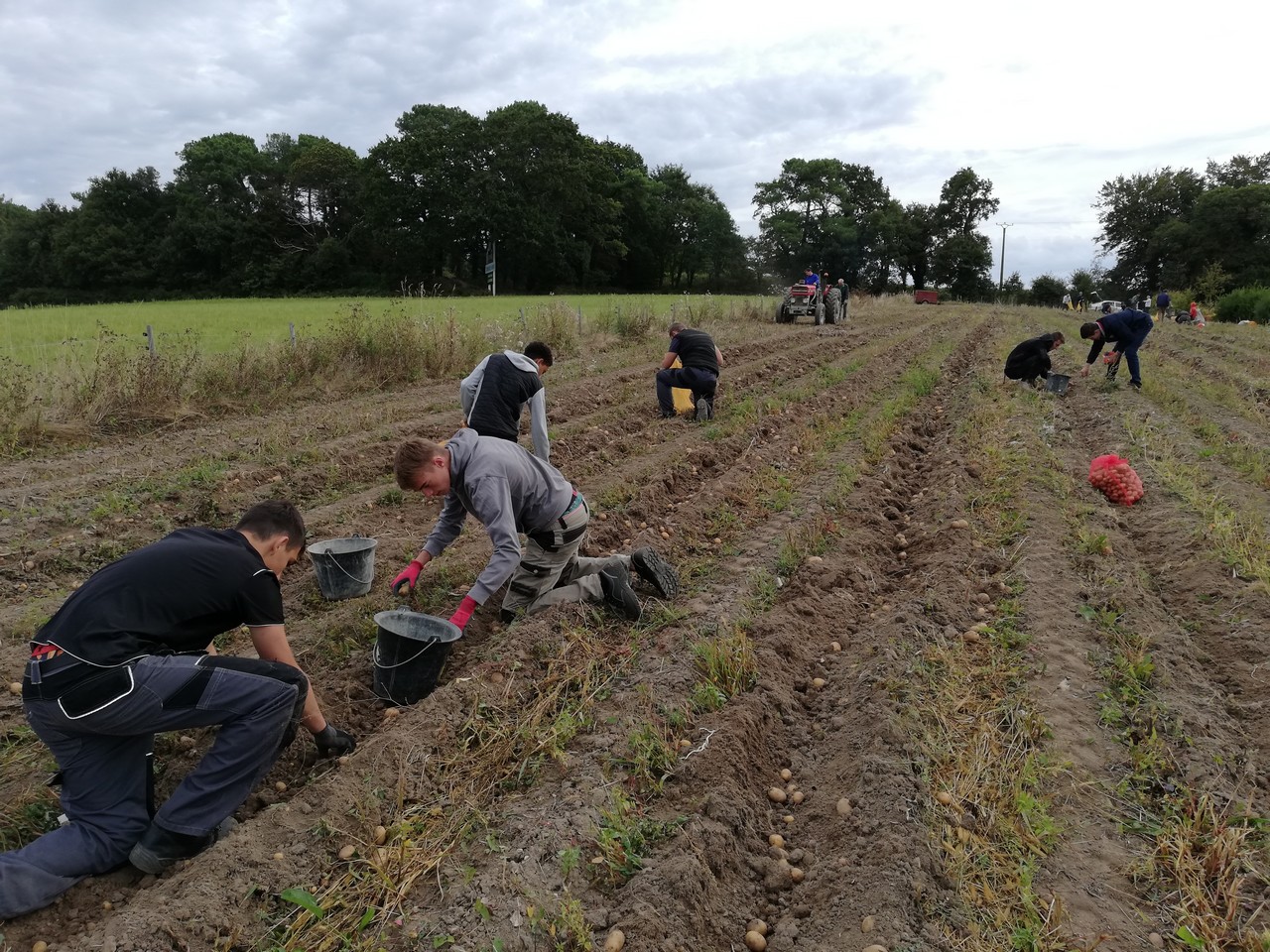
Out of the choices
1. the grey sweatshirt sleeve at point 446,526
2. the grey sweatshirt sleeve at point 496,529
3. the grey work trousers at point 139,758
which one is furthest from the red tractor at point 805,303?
the grey work trousers at point 139,758

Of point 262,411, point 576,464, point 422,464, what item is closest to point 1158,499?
point 576,464

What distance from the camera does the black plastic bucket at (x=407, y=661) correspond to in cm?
382

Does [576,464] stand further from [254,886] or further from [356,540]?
[254,886]

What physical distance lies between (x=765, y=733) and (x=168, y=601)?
9.27 ft

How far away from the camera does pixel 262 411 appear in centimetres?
1075

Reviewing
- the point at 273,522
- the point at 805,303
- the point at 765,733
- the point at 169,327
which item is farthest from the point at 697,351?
the point at 169,327

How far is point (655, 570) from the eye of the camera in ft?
16.0

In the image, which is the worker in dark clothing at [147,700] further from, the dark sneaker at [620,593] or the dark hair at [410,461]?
the dark sneaker at [620,593]

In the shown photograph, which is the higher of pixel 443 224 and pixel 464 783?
pixel 443 224

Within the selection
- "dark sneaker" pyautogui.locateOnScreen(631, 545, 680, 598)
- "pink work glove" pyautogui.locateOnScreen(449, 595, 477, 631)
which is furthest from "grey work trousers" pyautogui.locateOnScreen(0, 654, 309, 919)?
"dark sneaker" pyautogui.locateOnScreen(631, 545, 680, 598)

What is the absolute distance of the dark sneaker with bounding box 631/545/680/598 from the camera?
4871 millimetres

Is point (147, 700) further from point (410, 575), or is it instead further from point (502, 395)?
point (502, 395)

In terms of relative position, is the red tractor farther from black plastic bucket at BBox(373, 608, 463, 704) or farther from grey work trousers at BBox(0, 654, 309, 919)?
grey work trousers at BBox(0, 654, 309, 919)

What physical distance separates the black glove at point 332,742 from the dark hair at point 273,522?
3.09 ft
